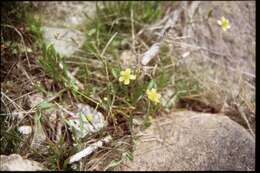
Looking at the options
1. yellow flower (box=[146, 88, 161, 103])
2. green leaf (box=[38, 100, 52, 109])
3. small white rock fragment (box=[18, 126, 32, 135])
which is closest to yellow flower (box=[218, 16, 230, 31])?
yellow flower (box=[146, 88, 161, 103])

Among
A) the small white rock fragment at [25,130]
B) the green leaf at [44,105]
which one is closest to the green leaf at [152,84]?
the green leaf at [44,105]

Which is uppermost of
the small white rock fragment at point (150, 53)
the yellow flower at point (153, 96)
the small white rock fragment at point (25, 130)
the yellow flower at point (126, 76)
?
the small white rock fragment at point (150, 53)

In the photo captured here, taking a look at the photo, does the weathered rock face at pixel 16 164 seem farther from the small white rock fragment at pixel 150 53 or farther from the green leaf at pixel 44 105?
the small white rock fragment at pixel 150 53

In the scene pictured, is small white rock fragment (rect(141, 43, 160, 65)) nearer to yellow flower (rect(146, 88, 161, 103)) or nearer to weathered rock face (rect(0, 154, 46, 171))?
yellow flower (rect(146, 88, 161, 103))

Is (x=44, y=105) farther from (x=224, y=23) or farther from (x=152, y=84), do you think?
(x=224, y=23)

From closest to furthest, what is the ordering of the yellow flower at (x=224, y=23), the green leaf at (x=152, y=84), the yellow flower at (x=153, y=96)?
the yellow flower at (x=153, y=96)
the green leaf at (x=152, y=84)
the yellow flower at (x=224, y=23)

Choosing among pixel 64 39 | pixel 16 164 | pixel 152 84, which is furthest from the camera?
pixel 64 39

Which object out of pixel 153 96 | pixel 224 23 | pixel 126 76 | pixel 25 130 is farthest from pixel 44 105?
pixel 224 23
